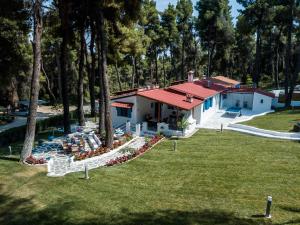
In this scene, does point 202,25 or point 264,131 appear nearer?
point 264,131

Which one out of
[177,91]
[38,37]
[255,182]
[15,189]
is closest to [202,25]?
[177,91]

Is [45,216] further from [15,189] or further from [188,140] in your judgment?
[188,140]

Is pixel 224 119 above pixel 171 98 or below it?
below

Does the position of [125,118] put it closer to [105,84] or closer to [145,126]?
[145,126]

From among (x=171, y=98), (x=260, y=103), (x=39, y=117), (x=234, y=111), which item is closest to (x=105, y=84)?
(x=171, y=98)

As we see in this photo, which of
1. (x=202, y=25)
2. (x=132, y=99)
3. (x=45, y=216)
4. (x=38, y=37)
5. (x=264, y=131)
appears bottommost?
(x=45, y=216)

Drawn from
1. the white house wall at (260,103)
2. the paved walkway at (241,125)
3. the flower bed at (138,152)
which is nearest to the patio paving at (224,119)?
the paved walkway at (241,125)

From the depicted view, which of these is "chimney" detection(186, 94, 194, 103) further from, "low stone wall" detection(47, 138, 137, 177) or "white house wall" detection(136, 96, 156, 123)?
"low stone wall" detection(47, 138, 137, 177)
